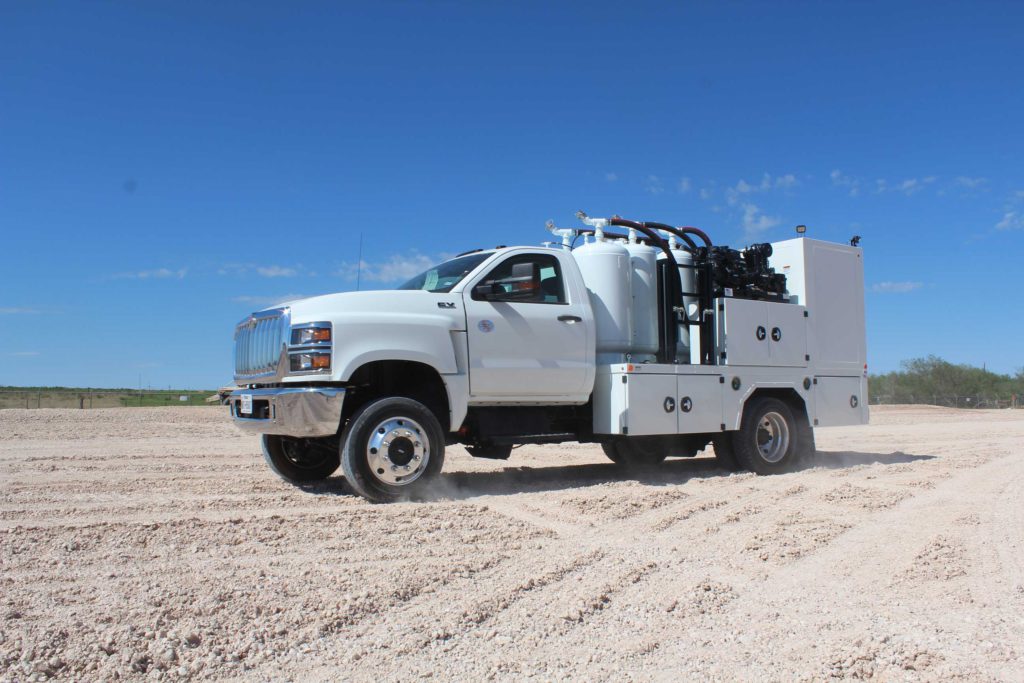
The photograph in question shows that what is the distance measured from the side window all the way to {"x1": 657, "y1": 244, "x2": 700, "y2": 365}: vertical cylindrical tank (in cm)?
177

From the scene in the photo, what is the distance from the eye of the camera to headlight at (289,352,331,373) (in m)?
7.19

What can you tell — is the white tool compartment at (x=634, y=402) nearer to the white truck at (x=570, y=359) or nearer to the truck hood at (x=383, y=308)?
the white truck at (x=570, y=359)

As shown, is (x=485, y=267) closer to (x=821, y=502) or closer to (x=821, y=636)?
(x=821, y=502)

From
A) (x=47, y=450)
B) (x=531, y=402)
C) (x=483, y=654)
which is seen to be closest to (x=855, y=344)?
(x=531, y=402)

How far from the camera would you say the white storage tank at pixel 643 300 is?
9.57m

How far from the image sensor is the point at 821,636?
3.94 m

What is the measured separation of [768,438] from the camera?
1038 cm

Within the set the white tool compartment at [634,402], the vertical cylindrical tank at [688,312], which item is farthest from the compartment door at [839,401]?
the white tool compartment at [634,402]

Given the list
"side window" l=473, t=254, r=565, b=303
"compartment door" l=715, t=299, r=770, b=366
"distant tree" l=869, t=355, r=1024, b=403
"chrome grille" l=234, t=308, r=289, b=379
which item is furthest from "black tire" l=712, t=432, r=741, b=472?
"distant tree" l=869, t=355, r=1024, b=403

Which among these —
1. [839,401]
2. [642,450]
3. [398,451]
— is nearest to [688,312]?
[642,450]

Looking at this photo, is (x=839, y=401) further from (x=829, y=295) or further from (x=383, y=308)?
(x=383, y=308)

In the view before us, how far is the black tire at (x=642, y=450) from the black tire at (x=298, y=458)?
11.7 ft

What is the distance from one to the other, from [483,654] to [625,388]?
5.31 meters

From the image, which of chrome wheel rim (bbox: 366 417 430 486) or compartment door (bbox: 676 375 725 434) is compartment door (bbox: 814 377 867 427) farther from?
chrome wheel rim (bbox: 366 417 430 486)
